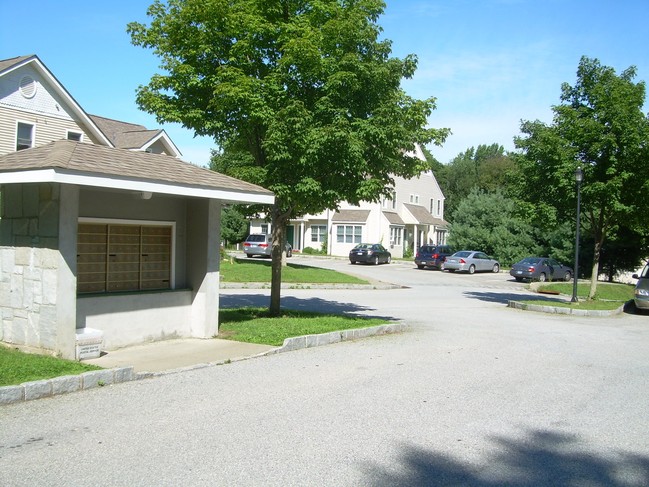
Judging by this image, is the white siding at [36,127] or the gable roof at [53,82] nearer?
the gable roof at [53,82]

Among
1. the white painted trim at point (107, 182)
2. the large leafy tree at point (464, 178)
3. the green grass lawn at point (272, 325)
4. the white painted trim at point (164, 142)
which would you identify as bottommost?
the green grass lawn at point (272, 325)

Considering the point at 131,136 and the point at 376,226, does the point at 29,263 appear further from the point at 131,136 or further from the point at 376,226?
the point at 376,226

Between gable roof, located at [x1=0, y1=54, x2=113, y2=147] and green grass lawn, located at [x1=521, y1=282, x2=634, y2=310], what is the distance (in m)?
19.7

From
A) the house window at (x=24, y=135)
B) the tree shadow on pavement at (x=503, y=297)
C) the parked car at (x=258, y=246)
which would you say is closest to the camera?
the house window at (x=24, y=135)

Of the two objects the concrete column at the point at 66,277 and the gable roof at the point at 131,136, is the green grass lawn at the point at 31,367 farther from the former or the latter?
the gable roof at the point at 131,136

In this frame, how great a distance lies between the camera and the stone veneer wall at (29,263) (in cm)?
891

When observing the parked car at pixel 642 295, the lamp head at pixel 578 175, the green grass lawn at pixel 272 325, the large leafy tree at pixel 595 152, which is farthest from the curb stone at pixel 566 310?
the green grass lawn at pixel 272 325

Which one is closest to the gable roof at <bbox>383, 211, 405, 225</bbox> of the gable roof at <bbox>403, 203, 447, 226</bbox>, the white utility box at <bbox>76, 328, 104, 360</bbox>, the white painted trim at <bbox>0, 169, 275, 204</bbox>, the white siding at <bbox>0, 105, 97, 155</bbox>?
the gable roof at <bbox>403, 203, 447, 226</bbox>

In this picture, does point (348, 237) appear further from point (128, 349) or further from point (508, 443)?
point (508, 443)

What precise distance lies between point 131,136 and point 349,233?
21708 mm

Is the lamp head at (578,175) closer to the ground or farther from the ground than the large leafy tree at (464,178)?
closer to the ground

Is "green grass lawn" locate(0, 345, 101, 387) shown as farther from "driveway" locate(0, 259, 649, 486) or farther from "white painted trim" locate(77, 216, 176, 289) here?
"white painted trim" locate(77, 216, 176, 289)

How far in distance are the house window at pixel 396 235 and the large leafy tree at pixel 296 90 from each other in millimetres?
37344

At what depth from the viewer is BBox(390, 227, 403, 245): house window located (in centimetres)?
5148
